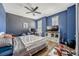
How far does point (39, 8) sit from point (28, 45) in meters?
0.79

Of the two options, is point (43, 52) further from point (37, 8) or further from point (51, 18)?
point (37, 8)

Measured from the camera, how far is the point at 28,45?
5.43 feet

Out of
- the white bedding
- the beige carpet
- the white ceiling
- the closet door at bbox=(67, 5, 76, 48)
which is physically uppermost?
the white ceiling

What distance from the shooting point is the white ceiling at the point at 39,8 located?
1.65 m

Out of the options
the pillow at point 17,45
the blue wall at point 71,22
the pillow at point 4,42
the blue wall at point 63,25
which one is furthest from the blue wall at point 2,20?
the blue wall at point 71,22

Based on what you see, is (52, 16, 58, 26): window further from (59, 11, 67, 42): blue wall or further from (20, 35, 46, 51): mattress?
(20, 35, 46, 51): mattress

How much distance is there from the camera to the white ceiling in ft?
5.43

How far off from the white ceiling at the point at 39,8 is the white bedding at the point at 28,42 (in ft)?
1.46

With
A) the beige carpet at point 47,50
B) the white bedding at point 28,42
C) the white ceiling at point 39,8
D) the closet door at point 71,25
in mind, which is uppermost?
the white ceiling at point 39,8

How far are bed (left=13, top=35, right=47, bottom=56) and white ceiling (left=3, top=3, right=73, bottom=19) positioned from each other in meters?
0.46

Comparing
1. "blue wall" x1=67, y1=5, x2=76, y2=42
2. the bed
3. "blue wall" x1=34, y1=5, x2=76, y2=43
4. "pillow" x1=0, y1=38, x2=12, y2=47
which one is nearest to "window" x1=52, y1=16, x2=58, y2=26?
"blue wall" x1=34, y1=5, x2=76, y2=43

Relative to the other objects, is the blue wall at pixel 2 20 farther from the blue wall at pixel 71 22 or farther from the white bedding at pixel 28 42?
the blue wall at pixel 71 22

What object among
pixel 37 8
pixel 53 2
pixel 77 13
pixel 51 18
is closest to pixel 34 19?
pixel 37 8

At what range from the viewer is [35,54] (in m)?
1.70
